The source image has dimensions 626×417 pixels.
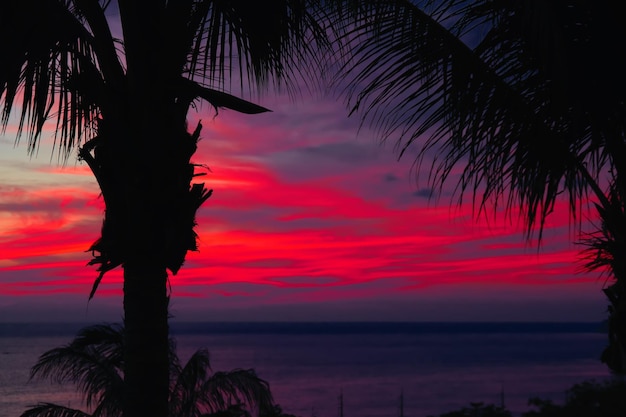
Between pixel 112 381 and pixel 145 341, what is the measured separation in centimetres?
697

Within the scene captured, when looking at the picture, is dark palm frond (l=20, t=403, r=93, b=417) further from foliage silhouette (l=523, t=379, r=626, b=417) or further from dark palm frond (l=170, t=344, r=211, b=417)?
foliage silhouette (l=523, t=379, r=626, b=417)

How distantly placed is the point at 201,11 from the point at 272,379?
431 feet

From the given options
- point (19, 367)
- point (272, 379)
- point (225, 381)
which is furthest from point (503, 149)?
point (19, 367)

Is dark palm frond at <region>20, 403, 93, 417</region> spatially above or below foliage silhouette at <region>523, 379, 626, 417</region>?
above

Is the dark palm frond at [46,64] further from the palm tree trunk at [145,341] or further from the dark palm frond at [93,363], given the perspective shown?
the dark palm frond at [93,363]

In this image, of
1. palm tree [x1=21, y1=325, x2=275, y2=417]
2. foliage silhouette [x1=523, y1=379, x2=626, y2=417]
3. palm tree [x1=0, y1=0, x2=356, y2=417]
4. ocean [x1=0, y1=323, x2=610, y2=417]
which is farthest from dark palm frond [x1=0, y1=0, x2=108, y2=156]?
ocean [x1=0, y1=323, x2=610, y2=417]

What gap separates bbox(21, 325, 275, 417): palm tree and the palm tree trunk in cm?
480

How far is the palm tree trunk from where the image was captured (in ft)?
19.4

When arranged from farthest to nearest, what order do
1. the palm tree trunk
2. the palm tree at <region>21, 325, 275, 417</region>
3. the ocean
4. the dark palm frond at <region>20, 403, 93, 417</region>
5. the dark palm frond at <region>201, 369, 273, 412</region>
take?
the ocean < the dark palm frond at <region>201, 369, 273, 412</region> < the palm tree at <region>21, 325, 275, 417</region> < the dark palm frond at <region>20, 403, 93, 417</region> < the palm tree trunk

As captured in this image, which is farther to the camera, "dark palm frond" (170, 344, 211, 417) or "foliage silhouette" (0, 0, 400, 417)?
"dark palm frond" (170, 344, 211, 417)

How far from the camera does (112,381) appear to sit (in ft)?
40.8

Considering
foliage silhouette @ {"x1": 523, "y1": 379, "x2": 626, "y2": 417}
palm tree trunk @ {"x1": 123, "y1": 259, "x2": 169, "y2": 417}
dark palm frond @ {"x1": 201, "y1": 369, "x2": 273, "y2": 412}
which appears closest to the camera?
palm tree trunk @ {"x1": 123, "y1": 259, "x2": 169, "y2": 417}

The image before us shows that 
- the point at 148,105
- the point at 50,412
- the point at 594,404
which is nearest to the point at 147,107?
the point at 148,105

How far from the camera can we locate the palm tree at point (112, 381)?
38.3 ft
